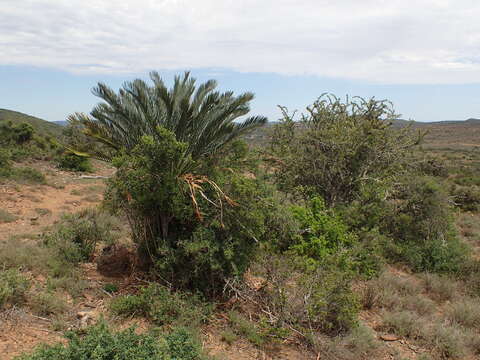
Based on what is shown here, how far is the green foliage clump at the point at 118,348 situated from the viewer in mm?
3486

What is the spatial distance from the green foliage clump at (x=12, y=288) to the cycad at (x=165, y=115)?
7.83 ft

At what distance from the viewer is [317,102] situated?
1149 centimetres

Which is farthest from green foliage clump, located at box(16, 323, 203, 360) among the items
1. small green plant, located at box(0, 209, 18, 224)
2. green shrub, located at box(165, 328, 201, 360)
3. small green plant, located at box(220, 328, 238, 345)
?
small green plant, located at box(0, 209, 18, 224)

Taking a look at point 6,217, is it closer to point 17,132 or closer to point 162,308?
point 162,308

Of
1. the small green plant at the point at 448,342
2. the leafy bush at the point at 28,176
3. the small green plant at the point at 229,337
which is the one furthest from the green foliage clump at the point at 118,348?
the leafy bush at the point at 28,176

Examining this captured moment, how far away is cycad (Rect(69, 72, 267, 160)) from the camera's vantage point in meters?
6.33

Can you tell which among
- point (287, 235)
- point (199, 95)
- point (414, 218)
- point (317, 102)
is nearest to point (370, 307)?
point (287, 235)

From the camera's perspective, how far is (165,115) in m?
6.45

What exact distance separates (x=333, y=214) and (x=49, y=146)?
23.1 meters

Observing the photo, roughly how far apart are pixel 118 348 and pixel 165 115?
397 cm

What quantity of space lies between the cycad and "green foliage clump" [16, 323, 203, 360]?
3.38m

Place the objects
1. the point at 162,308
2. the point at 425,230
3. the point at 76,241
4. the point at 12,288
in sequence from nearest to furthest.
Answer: the point at 12,288 → the point at 162,308 → the point at 76,241 → the point at 425,230

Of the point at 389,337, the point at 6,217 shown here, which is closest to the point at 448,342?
the point at 389,337

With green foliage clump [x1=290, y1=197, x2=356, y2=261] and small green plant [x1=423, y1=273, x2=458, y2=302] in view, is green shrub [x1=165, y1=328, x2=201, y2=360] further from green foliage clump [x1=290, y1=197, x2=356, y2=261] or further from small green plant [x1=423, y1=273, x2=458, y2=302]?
small green plant [x1=423, y1=273, x2=458, y2=302]
